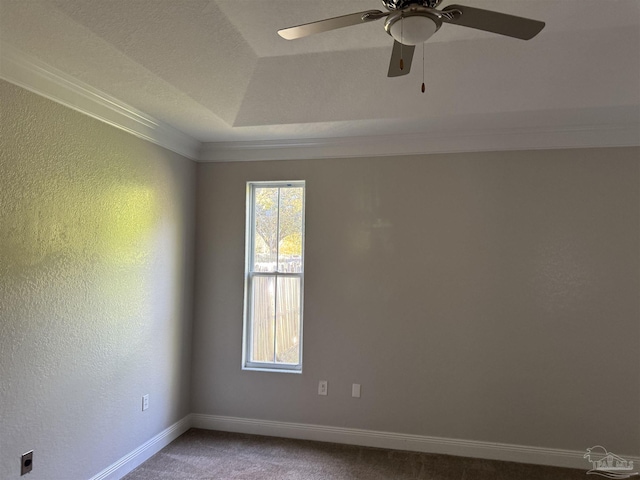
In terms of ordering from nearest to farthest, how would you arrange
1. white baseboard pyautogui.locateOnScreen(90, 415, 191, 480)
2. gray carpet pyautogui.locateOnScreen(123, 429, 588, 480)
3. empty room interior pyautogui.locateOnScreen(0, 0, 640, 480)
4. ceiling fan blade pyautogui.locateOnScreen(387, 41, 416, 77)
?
1. ceiling fan blade pyautogui.locateOnScreen(387, 41, 416, 77)
2. empty room interior pyautogui.locateOnScreen(0, 0, 640, 480)
3. white baseboard pyautogui.locateOnScreen(90, 415, 191, 480)
4. gray carpet pyautogui.locateOnScreen(123, 429, 588, 480)

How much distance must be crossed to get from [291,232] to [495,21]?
262 centimetres

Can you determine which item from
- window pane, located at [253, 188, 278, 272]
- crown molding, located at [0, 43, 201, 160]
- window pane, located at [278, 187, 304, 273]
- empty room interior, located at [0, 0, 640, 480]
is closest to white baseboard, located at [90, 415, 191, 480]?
empty room interior, located at [0, 0, 640, 480]

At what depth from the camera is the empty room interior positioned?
91.4 inches

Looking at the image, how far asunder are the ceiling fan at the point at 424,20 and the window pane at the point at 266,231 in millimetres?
2399

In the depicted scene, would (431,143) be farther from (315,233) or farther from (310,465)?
(310,465)

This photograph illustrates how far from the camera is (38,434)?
2.33 meters

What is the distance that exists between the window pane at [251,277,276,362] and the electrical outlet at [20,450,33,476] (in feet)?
6.07

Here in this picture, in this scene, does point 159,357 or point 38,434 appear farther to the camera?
point 159,357

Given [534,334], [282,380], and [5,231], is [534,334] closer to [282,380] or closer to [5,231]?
[282,380]

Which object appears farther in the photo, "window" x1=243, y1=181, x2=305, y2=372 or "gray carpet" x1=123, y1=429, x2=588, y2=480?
"window" x1=243, y1=181, x2=305, y2=372

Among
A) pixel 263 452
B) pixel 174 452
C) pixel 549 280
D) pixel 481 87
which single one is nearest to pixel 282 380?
pixel 263 452

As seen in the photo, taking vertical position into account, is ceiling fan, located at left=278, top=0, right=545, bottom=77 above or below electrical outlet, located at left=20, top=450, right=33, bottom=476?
above

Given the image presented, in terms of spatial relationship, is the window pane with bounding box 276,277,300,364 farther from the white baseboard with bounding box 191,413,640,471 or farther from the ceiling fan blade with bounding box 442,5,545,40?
the ceiling fan blade with bounding box 442,5,545,40

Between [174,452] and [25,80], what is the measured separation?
2721 millimetres
